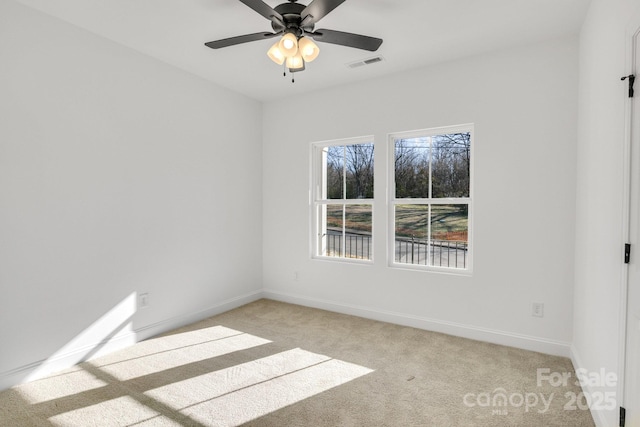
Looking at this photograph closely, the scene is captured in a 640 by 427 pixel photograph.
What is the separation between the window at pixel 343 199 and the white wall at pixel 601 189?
6.38 ft

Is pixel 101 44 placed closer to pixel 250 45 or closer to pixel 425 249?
pixel 250 45

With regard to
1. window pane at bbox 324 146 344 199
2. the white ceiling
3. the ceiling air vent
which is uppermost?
the white ceiling

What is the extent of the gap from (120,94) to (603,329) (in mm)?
3984

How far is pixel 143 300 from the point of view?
3092mm

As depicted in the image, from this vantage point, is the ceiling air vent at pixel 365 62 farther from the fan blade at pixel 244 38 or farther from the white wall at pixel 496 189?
the fan blade at pixel 244 38

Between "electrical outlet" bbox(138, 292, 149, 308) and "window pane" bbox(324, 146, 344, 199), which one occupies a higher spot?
"window pane" bbox(324, 146, 344, 199)

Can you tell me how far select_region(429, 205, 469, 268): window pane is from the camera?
128 inches

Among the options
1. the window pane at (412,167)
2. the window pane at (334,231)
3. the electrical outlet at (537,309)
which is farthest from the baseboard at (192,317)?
the electrical outlet at (537,309)

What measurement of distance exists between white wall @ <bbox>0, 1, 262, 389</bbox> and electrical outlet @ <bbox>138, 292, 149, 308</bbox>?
6cm

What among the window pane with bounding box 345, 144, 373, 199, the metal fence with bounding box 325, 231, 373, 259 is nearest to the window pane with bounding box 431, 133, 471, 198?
the window pane with bounding box 345, 144, 373, 199

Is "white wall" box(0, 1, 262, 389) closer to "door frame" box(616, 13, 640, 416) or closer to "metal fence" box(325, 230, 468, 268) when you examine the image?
"metal fence" box(325, 230, 468, 268)

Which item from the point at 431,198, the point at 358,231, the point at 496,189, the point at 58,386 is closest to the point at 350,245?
the point at 358,231

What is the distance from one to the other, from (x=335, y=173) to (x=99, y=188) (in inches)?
98.8

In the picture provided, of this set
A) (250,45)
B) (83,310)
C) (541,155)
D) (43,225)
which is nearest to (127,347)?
(83,310)
